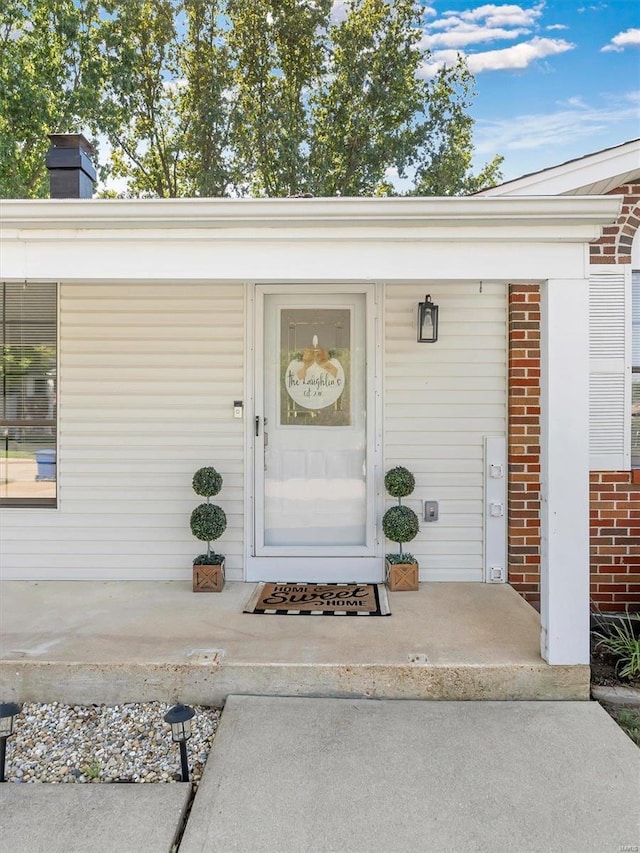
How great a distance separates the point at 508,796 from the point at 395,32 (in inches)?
456

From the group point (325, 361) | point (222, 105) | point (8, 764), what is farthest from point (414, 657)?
point (222, 105)

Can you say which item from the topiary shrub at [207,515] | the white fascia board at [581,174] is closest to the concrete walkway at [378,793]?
the topiary shrub at [207,515]

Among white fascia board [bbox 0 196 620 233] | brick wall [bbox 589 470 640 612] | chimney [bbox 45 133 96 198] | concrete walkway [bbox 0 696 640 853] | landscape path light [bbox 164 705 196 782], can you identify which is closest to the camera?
concrete walkway [bbox 0 696 640 853]

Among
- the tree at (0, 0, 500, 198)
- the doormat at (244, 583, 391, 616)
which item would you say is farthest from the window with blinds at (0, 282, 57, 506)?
the tree at (0, 0, 500, 198)

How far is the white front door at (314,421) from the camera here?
13.9 ft

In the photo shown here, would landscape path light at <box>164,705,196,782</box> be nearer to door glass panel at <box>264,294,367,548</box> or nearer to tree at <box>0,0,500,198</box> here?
door glass panel at <box>264,294,367,548</box>

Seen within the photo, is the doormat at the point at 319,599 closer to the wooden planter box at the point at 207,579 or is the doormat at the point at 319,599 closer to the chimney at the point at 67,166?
the wooden planter box at the point at 207,579

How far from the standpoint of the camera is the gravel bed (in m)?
2.37

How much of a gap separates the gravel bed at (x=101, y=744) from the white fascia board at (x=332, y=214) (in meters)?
2.39

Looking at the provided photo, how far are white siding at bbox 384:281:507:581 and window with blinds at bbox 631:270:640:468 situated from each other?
2.91 feet

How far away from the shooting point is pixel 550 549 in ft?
9.28

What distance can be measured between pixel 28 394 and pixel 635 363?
4489 mm

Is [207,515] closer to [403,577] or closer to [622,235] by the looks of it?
[403,577]

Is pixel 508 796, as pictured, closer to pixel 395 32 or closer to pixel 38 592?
pixel 38 592
